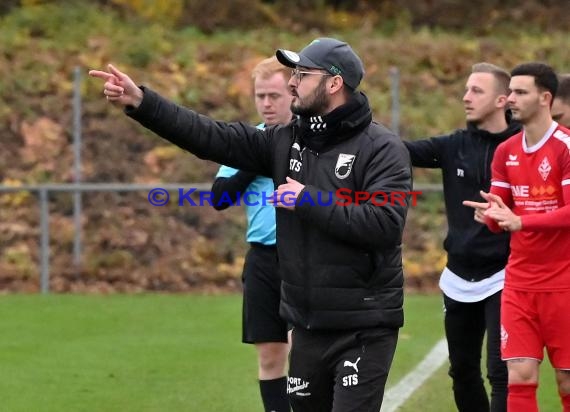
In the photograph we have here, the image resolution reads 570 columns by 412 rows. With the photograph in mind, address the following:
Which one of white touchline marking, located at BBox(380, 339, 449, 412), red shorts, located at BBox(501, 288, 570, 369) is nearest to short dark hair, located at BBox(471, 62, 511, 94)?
red shorts, located at BBox(501, 288, 570, 369)

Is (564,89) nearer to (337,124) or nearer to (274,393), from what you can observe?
(274,393)

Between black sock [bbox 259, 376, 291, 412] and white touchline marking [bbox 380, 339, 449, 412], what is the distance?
1.19m

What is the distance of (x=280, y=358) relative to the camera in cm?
735

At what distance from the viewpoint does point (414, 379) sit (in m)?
9.68

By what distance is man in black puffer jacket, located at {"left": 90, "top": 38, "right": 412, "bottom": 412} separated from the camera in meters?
5.38

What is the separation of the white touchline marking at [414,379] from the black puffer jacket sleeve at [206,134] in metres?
3.07

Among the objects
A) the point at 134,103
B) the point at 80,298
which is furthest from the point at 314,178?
the point at 80,298

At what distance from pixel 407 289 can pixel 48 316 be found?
188 inches

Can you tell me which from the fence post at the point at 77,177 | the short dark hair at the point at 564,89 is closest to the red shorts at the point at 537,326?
the short dark hair at the point at 564,89

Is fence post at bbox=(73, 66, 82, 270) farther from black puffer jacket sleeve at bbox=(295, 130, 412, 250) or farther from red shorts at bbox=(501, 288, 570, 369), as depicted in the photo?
black puffer jacket sleeve at bbox=(295, 130, 412, 250)

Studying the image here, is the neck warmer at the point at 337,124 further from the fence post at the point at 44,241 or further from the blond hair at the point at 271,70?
the fence post at the point at 44,241

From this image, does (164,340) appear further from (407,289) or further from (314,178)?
(314,178)

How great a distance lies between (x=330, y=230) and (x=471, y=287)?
2.16 metres

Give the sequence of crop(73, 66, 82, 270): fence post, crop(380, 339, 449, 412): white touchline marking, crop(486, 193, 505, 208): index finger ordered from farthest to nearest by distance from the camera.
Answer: crop(73, 66, 82, 270): fence post → crop(380, 339, 449, 412): white touchline marking → crop(486, 193, 505, 208): index finger
